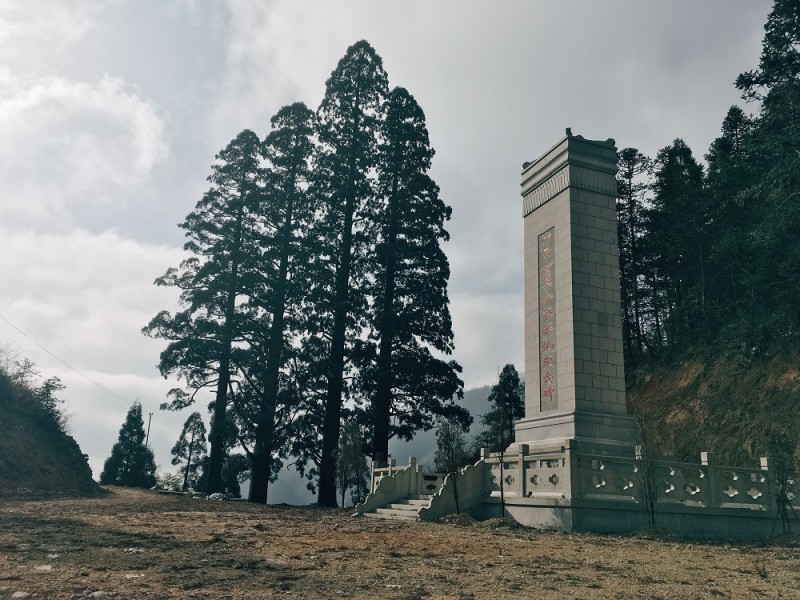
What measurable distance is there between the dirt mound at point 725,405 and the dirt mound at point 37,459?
717 inches

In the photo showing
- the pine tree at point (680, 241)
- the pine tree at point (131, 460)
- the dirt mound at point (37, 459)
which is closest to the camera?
the dirt mound at point (37, 459)

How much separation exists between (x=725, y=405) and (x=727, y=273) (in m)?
6.54

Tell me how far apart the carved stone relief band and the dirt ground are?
806 centimetres

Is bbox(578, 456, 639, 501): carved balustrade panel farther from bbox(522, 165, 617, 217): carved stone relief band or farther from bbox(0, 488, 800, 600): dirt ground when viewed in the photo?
bbox(522, 165, 617, 217): carved stone relief band

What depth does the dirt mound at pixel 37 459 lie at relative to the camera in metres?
Result: 20.4

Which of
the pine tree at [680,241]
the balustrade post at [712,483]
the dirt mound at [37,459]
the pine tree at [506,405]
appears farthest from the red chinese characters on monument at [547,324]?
the pine tree at [506,405]

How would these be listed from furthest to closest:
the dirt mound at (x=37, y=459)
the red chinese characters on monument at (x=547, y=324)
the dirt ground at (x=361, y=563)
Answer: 1. the dirt mound at (x=37, y=459)
2. the red chinese characters on monument at (x=547, y=324)
3. the dirt ground at (x=361, y=563)

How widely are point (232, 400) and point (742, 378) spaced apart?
16.6 m

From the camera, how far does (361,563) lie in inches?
274

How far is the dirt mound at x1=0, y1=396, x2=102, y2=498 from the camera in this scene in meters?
20.4

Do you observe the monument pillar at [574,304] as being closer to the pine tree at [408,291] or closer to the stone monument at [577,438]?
the stone monument at [577,438]

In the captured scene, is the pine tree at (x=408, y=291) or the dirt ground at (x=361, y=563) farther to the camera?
the pine tree at (x=408, y=291)

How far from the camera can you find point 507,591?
5.68 m

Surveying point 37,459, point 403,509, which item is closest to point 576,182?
point 403,509
